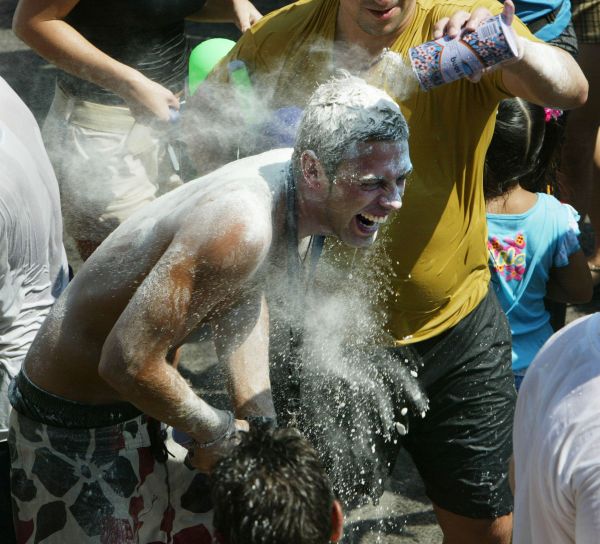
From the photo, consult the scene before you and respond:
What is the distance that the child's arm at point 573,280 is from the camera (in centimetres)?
337

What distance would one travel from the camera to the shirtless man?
88.8 inches

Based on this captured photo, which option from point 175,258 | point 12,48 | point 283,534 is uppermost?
point 175,258

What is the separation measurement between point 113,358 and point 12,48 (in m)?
5.09

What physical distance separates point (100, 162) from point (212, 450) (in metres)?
1.65

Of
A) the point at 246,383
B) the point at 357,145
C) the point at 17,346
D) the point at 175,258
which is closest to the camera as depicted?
the point at 175,258

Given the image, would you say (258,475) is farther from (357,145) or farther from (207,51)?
(207,51)

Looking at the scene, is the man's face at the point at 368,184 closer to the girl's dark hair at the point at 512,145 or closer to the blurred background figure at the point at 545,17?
the girl's dark hair at the point at 512,145

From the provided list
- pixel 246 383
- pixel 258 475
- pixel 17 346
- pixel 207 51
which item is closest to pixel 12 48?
pixel 207 51

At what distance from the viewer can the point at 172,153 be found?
3.88 m

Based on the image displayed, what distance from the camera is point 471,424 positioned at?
2977 mm

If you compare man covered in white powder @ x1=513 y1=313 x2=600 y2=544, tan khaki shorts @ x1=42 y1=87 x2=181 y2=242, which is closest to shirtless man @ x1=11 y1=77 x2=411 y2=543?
man covered in white powder @ x1=513 y1=313 x2=600 y2=544

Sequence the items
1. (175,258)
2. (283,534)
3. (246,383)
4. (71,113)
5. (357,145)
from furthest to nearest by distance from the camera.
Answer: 1. (71,113)
2. (246,383)
3. (357,145)
4. (175,258)
5. (283,534)

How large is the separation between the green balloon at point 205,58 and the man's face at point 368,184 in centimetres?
158

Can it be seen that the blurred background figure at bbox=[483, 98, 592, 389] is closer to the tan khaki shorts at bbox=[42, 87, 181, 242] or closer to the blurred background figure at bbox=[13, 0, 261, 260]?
the blurred background figure at bbox=[13, 0, 261, 260]
